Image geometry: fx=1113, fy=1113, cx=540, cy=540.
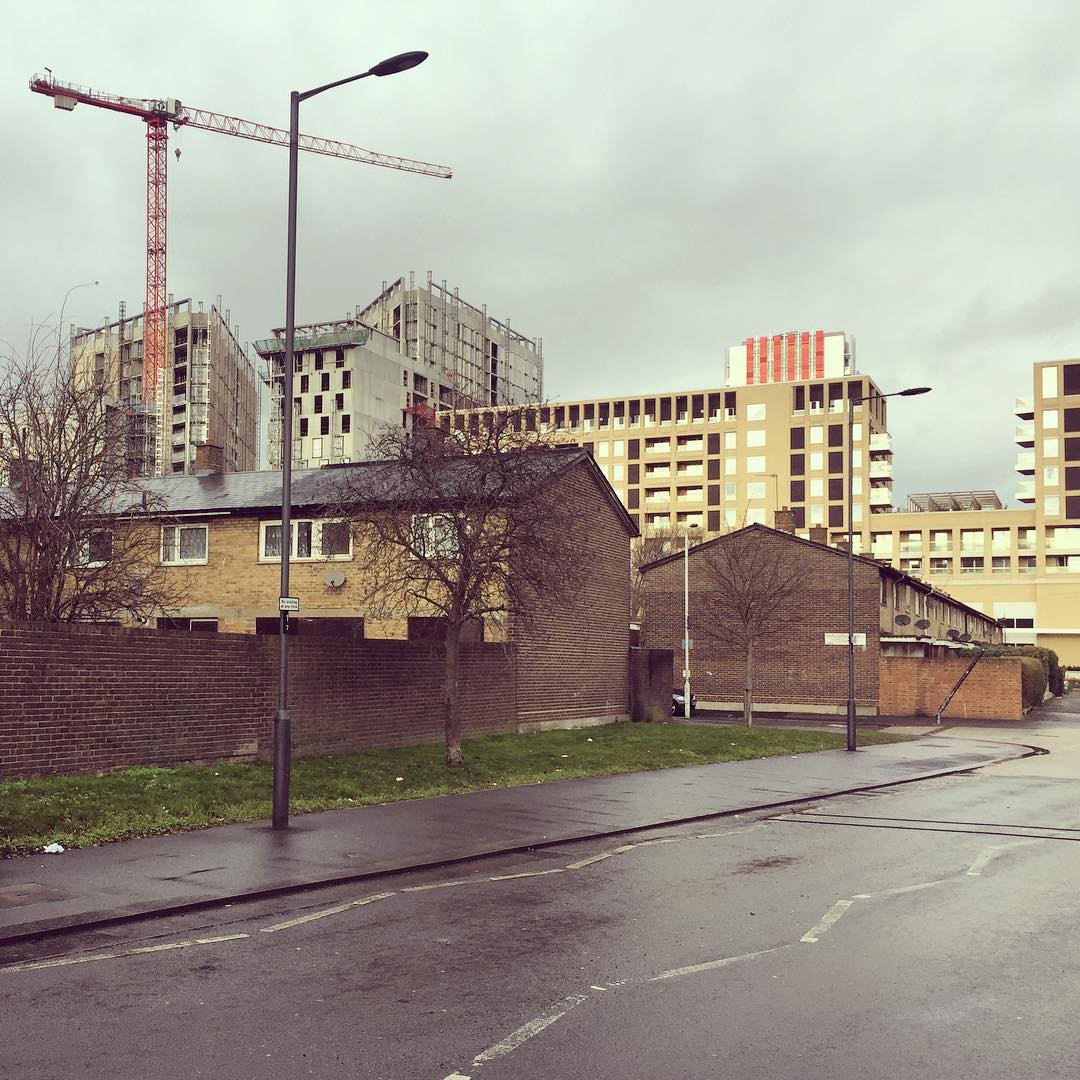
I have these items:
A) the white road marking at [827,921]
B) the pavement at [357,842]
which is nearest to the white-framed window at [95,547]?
the pavement at [357,842]

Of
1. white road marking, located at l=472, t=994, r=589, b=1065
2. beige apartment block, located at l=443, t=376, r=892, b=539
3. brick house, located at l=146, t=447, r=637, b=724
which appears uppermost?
beige apartment block, located at l=443, t=376, r=892, b=539

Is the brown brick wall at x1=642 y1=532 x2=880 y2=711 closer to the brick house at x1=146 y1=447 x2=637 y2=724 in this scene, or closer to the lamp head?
the brick house at x1=146 y1=447 x2=637 y2=724

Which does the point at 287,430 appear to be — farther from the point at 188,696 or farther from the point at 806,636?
the point at 806,636

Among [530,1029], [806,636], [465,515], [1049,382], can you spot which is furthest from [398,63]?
[1049,382]

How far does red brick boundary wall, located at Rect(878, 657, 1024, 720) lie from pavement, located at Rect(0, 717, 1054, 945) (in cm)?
2650

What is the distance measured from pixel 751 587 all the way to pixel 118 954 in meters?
32.1

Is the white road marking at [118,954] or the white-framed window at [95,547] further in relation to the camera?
the white-framed window at [95,547]

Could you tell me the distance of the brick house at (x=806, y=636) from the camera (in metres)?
47.6

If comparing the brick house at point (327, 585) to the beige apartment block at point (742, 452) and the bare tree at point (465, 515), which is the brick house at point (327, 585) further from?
the beige apartment block at point (742, 452)

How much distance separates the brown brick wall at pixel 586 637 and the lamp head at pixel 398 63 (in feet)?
50.2

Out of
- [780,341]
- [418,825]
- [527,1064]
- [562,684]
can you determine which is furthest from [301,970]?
[780,341]

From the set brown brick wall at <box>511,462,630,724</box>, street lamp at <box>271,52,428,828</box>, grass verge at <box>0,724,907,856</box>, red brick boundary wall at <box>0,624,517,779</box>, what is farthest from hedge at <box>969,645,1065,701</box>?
street lamp at <box>271,52,428,828</box>

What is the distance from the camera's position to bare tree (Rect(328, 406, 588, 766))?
66.2 feet

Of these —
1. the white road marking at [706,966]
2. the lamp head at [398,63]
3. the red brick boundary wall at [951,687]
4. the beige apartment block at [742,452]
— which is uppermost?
the beige apartment block at [742,452]
